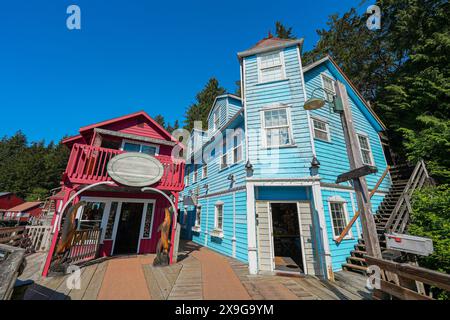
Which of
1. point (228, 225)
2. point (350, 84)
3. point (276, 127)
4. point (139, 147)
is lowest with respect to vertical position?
point (228, 225)

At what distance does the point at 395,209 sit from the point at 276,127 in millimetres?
5071

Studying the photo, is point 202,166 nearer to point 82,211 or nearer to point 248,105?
point 248,105

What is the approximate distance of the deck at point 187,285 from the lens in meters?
3.95

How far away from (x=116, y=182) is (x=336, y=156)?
875 centimetres

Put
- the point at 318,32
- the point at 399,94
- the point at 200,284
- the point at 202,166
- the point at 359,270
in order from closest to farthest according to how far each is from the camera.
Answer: the point at 200,284 → the point at 359,270 → the point at 399,94 → the point at 202,166 → the point at 318,32

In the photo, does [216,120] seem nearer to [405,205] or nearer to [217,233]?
[217,233]

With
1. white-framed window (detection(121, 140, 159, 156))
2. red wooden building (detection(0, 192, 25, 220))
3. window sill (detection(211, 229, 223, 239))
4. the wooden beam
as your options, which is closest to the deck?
window sill (detection(211, 229, 223, 239))

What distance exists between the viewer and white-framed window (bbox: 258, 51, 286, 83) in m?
8.05

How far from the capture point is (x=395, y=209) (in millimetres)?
6078

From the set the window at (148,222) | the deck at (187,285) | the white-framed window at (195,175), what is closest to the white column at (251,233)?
the deck at (187,285)

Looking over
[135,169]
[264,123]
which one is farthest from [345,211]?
[135,169]

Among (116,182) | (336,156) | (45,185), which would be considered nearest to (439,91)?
(336,156)

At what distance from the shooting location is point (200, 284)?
15.3 ft

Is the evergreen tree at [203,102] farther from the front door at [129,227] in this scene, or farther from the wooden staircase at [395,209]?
the wooden staircase at [395,209]
